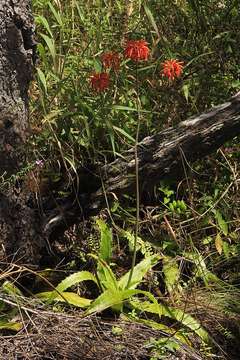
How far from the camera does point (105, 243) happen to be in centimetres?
276

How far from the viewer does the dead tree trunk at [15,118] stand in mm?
2553

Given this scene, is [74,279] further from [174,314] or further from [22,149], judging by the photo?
[22,149]

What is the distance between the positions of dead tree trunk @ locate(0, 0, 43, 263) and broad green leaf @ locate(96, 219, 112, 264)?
0.26 metres

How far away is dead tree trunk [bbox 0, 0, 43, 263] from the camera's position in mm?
2553

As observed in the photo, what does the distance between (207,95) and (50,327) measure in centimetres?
142

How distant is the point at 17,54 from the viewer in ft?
8.52

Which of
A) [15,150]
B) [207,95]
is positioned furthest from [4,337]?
[207,95]

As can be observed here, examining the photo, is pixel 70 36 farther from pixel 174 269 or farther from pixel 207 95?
pixel 174 269

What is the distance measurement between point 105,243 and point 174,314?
15.6 inches

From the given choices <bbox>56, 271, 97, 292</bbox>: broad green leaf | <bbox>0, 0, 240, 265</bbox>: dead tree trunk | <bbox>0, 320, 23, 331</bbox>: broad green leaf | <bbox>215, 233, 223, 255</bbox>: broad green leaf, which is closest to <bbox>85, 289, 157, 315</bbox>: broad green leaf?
<bbox>56, 271, 97, 292</bbox>: broad green leaf

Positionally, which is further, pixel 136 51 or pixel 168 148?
pixel 168 148

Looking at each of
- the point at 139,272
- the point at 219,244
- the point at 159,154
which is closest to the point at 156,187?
the point at 159,154

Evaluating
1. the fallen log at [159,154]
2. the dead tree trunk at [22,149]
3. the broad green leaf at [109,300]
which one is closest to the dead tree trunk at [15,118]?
the dead tree trunk at [22,149]

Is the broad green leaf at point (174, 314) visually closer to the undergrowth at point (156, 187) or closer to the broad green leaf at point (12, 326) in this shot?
the undergrowth at point (156, 187)
